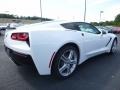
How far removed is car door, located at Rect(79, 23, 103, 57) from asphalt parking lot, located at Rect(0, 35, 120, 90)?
43cm

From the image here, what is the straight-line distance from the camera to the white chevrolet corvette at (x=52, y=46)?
3561mm

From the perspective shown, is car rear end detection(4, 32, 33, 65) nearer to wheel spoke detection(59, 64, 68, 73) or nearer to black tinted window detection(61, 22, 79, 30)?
wheel spoke detection(59, 64, 68, 73)

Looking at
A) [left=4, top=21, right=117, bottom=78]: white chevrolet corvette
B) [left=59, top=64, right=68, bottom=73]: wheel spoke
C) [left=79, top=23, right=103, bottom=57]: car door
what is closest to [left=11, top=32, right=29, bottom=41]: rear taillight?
[left=4, top=21, right=117, bottom=78]: white chevrolet corvette

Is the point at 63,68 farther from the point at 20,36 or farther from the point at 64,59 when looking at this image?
the point at 20,36

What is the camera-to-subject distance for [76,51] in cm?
435

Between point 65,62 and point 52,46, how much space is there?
63cm

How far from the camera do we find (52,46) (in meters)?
3.68

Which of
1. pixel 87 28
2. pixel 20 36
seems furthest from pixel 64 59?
pixel 87 28

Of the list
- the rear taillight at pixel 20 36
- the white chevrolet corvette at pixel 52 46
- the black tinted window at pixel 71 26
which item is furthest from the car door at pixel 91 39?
the rear taillight at pixel 20 36

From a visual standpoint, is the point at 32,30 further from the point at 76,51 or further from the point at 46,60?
the point at 76,51

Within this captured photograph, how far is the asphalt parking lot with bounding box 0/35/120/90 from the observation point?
3.60m

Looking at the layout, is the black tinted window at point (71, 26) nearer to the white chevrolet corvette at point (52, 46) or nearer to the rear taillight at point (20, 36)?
the white chevrolet corvette at point (52, 46)

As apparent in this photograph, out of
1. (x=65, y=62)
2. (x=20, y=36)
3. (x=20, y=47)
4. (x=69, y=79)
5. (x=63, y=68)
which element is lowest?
(x=69, y=79)

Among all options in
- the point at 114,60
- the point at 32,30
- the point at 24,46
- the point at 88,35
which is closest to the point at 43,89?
the point at 24,46
